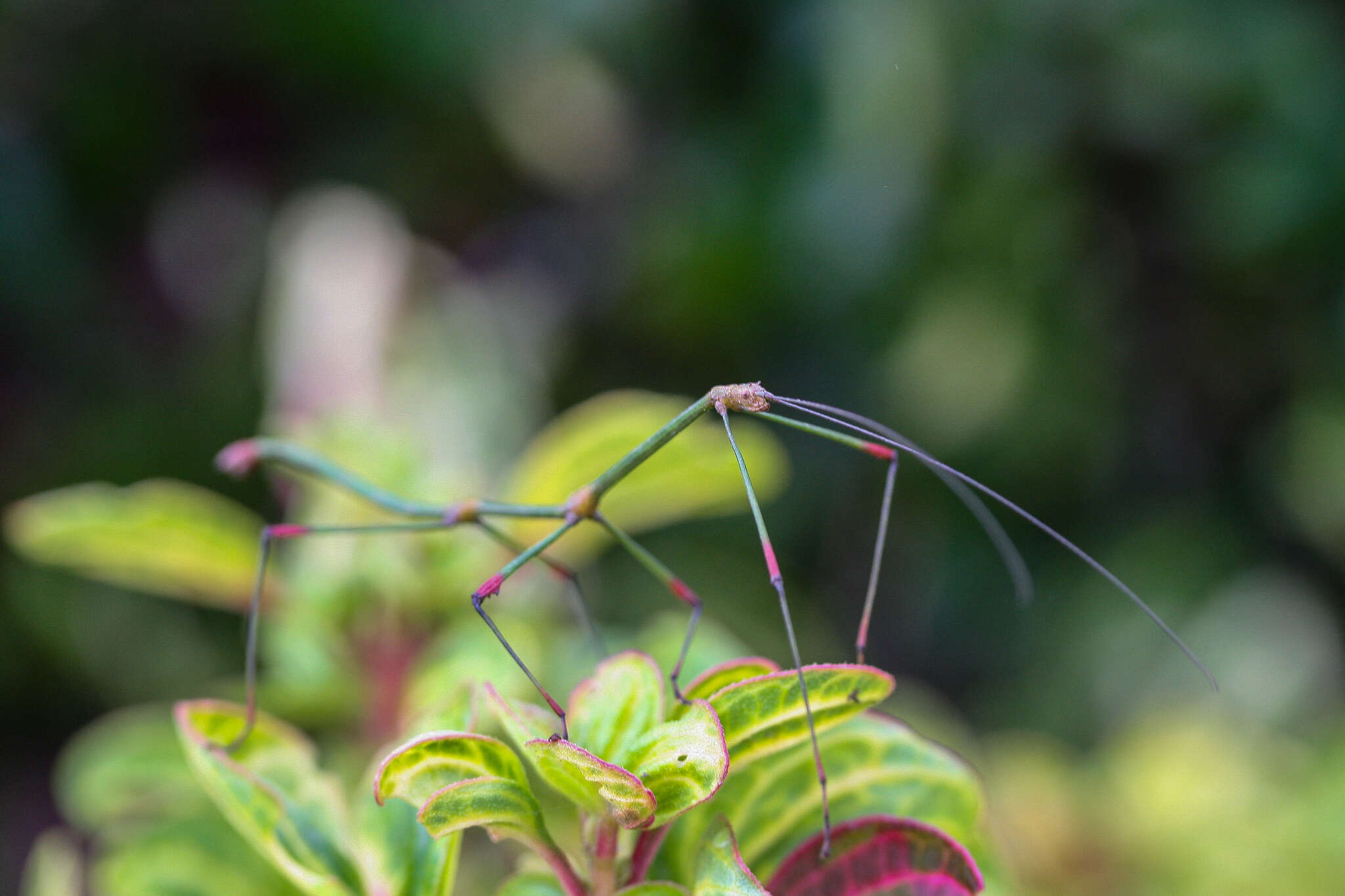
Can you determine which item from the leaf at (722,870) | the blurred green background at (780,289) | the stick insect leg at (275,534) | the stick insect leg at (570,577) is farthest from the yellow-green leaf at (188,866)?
the blurred green background at (780,289)

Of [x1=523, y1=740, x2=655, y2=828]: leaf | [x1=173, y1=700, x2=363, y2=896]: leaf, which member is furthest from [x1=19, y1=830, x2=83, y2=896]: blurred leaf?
[x1=523, y1=740, x2=655, y2=828]: leaf

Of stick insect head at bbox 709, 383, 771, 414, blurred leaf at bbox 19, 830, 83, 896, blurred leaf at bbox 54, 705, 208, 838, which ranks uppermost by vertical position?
stick insect head at bbox 709, 383, 771, 414

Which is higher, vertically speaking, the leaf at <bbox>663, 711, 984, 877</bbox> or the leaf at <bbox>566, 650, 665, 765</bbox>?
the leaf at <bbox>566, 650, 665, 765</bbox>

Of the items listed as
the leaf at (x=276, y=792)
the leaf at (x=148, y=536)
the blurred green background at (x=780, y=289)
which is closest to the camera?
the leaf at (x=276, y=792)

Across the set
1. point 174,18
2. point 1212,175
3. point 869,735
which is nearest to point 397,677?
point 869,735

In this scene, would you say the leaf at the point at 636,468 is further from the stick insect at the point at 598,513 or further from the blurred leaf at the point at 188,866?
the blurred leaf at the point at 188,866

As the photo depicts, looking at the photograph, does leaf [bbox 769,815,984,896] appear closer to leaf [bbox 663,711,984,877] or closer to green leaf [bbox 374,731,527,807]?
leaf [bbox 663,711,984,877]

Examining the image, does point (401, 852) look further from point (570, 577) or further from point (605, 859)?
point (570, 577)
